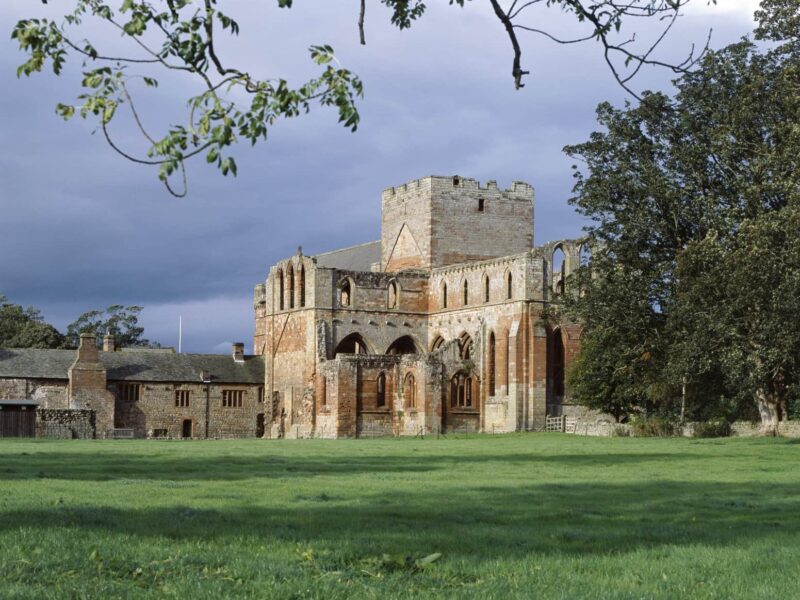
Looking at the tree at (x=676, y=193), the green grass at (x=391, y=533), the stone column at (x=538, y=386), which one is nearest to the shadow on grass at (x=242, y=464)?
the green grass at (x=391, y=533)

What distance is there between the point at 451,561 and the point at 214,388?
262 ft

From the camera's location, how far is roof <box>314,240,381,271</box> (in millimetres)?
105125

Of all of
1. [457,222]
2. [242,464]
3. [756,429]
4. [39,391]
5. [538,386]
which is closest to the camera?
[242,464]

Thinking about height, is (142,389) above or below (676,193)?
below

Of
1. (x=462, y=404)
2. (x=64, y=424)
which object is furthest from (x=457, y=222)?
(x=64, y=424)

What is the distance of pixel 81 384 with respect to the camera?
85125mm

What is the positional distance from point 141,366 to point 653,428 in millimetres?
41148

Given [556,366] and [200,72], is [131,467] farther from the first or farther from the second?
[556,366]

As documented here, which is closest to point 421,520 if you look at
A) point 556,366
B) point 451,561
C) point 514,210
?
point 451,561

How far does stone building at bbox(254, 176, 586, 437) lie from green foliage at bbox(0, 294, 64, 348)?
102 ft

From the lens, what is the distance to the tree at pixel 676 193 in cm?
4784

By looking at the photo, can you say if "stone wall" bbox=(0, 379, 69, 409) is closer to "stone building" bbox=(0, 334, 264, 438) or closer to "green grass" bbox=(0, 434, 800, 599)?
"stone building" bbox=(0, 334, 264, 438)

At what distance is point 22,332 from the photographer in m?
114

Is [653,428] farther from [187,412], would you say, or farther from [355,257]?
[355,257]
